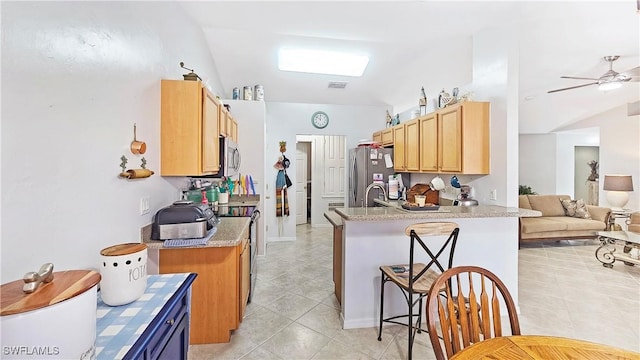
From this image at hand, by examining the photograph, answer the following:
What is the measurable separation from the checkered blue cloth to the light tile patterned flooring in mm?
1081

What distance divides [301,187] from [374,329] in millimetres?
4476

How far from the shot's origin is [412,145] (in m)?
3.80


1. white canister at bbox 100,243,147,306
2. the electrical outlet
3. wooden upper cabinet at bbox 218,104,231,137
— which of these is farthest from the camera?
wooden upper cabinet at bbox 218,104,231,137

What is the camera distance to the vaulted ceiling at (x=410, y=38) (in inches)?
92.3

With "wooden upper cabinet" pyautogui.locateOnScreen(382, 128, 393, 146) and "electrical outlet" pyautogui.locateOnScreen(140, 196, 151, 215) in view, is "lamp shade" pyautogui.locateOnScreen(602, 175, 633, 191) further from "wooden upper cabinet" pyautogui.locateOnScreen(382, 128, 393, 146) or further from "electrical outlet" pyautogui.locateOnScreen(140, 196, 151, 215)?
"electrical outlet" pyautogui.locateOnScreen(140, 196, 151, 215)

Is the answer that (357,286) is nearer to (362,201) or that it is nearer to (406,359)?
(406,359)

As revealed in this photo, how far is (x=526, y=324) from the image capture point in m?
2.40

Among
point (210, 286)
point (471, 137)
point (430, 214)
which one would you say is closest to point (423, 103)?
point (471, 137)

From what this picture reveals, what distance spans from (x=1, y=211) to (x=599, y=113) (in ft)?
28.7

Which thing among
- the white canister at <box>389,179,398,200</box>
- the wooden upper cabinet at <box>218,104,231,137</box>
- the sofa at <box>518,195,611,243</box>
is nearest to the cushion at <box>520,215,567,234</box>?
the sofa at <box>518,195,611,243</box>

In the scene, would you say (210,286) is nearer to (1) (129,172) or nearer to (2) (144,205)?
(2) (144,205)

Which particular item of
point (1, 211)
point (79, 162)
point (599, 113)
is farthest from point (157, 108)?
point (599, 113)

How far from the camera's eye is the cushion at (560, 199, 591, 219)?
5.06 meters

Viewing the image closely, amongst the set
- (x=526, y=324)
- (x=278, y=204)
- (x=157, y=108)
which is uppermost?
(x=157, y=108)
